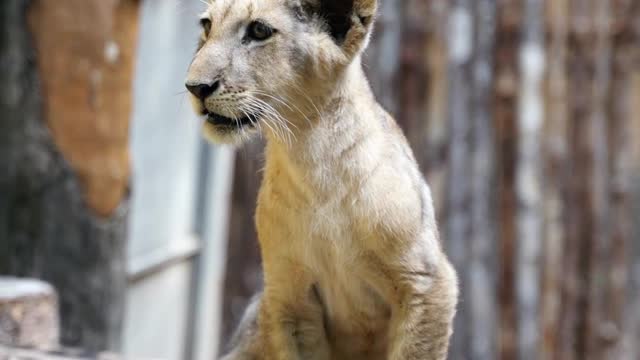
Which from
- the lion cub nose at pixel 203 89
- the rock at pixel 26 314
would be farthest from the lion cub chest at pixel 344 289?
the rock at pixel 26 314

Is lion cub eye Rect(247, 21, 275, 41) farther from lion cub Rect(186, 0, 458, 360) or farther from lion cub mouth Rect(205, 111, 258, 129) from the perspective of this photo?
lion cub mouth Rect(205, 111, 258, 129)

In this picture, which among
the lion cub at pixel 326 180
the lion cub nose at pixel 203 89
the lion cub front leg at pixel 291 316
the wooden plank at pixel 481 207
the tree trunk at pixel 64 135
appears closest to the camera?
the lion cub nose at pixel 203 89

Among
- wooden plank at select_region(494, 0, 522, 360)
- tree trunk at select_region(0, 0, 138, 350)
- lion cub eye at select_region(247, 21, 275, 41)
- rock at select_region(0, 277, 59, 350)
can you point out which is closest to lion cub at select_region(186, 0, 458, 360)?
lion cub eye at select_region(247, 21, 275, 41)

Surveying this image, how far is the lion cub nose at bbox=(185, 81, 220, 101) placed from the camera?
314 cm

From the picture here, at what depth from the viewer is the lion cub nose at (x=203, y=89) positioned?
3.14m

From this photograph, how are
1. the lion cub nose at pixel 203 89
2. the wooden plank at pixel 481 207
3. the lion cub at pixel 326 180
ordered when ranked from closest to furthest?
the lion cub nose at pixel 203 89 < the lion cub at pixel 326 180 < the wooden plank at pixel 481 207

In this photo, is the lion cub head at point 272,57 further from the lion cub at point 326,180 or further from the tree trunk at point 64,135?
the tree trunk at point 64,135

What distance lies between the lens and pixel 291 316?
344 cm

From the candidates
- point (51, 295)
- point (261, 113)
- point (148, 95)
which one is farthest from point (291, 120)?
point (148, 95)

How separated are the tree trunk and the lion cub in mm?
2157

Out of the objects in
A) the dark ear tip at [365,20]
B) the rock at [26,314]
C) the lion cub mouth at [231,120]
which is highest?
the dark ear tip at [365,20]

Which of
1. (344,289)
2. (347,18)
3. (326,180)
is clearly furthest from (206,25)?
(344,289)

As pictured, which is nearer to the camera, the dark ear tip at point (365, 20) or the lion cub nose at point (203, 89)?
the lion cub nose at point (203, 89)

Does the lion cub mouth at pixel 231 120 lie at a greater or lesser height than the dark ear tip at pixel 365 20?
lesser
